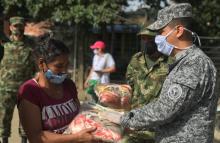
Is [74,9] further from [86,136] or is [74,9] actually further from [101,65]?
[86,136]

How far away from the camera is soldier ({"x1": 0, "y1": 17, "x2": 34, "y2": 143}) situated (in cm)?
747

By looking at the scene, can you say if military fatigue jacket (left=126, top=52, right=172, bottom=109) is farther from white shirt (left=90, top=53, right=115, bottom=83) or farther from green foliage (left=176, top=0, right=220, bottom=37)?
green foliage (left=176, top=0, right=220, bottom=37)

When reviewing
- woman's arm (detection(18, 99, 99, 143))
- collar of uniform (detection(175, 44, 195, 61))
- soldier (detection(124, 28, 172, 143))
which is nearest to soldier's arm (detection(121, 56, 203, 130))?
collar of uniform (detection(175, 44, 195, 61))

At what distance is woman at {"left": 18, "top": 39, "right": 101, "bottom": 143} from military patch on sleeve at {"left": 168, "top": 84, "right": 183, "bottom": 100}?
0.56 m

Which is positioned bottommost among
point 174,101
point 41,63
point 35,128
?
point 35,128

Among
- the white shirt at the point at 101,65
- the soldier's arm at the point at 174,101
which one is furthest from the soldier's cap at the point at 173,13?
the white shirt at the point at 101,65

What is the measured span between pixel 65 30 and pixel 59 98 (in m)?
14.0

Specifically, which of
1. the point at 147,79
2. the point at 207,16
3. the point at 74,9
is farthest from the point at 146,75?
the point at 207,16

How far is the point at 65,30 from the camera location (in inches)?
696

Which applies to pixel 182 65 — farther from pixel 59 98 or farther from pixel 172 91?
pixel 59 98

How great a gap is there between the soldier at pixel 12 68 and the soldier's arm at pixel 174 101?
4257 mm

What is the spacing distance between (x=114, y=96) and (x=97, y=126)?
751mm

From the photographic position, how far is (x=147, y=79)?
5074 millimetres

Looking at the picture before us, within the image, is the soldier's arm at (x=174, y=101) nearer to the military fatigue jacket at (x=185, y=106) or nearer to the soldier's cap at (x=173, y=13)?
the military fatigue jacket at (x=185, y=106)
